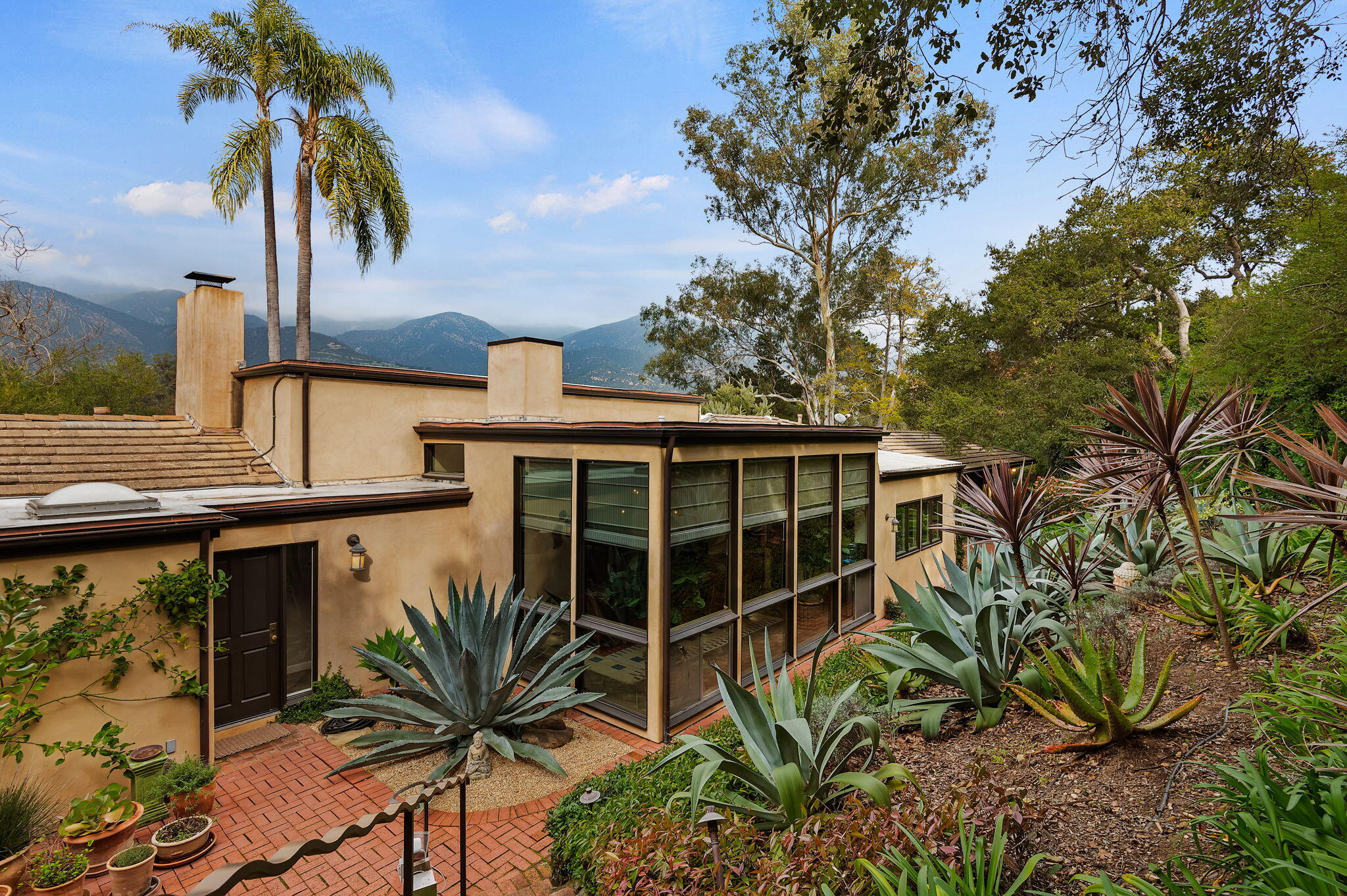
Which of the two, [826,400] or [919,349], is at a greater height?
[919,349]

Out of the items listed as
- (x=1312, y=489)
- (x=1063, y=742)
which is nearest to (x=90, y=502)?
(x=1063, y=742)

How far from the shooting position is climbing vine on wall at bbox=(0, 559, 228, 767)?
4.48m

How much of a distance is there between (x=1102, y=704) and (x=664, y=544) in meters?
3.90

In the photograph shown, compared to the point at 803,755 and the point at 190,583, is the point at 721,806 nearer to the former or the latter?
the point at 803,755

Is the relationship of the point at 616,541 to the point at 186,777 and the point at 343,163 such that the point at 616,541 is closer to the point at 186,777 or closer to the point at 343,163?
the point at 186,777

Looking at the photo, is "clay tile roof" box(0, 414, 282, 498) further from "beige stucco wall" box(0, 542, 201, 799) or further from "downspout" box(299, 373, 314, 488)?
"beige stucco wall" box(0, 542, 201, 799)

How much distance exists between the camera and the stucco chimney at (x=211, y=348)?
9.25 m

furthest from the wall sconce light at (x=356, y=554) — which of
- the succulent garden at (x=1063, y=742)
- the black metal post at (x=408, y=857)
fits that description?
the black metal post at (x=408, y=857)

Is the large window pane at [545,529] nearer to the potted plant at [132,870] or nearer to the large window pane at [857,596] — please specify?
the potted plant at [132,870]

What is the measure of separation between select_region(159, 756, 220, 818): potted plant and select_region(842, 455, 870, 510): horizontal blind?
8.46 metres

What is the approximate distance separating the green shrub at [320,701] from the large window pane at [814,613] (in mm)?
6056

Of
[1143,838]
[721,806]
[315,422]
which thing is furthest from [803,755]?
[315,422]

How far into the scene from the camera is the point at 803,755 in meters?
3.58

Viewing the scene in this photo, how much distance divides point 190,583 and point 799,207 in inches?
826
